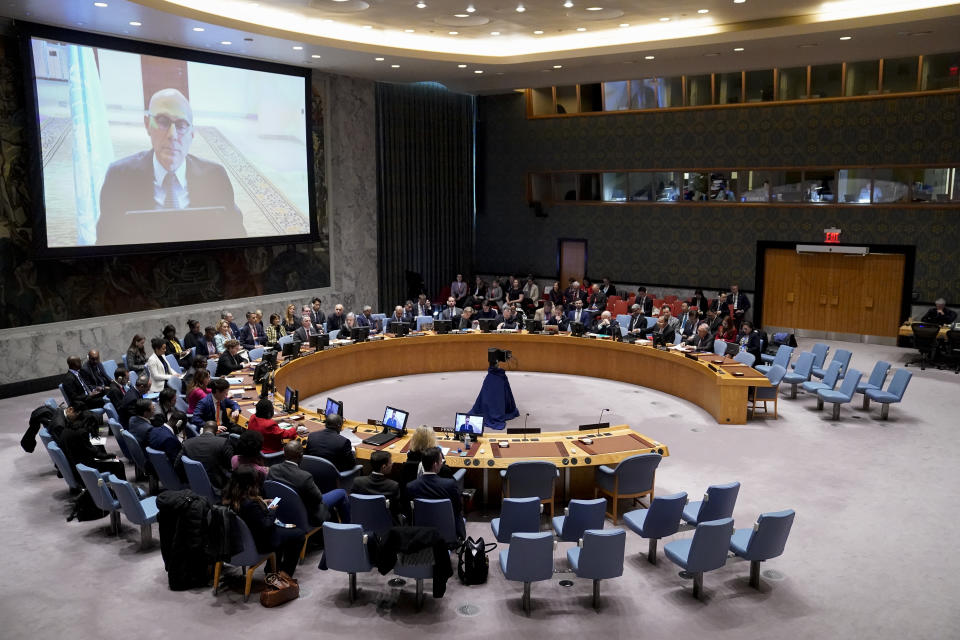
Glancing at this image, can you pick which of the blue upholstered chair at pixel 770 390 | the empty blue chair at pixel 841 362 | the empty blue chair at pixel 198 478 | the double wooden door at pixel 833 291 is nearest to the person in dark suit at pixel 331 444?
the empty blue chair at pixel 198 478

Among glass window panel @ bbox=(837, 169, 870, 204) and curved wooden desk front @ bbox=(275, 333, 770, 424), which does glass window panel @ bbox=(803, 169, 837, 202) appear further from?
curved wooden desk front @ bbox=(275, 333, 770, 424)

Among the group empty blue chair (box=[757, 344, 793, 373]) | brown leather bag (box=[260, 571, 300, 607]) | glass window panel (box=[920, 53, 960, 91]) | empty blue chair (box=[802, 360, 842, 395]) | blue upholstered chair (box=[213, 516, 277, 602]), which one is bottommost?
brown leather bag (box=[260, 571, 300, 607])

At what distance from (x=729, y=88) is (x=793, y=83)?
132 centimetres

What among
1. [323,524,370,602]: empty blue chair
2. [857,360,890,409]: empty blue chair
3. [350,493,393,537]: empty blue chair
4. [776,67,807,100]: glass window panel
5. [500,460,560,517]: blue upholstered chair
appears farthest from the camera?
[776,67,807,100]: glass window panel

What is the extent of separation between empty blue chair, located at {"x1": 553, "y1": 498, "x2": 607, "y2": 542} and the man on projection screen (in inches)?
376

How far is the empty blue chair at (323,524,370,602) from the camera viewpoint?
226 inches

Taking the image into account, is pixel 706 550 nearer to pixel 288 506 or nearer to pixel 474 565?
pixel 474 565

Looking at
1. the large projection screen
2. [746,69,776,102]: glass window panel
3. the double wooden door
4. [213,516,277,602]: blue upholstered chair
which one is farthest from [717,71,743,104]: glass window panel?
[213,516,277,602]: blue upholstered chair

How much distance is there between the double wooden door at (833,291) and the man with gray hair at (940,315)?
3.93ft

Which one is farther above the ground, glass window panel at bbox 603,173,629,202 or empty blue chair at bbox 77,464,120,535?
glass window panel at bbox 603,173,629,202

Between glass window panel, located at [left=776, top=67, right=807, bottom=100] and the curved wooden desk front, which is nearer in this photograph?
the curved wooden desk front

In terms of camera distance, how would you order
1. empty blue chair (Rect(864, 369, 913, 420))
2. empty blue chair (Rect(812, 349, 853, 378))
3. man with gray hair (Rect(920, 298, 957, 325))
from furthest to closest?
man with gray hair (Rect(920, 298, 957, 325)), empty blue chair (Rect(812, 349, 853, 378)), empty blue chair (Rect(864, 369, 913, 420))

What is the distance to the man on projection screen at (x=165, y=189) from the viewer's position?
1264 cm

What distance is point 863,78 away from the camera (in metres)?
15.6
